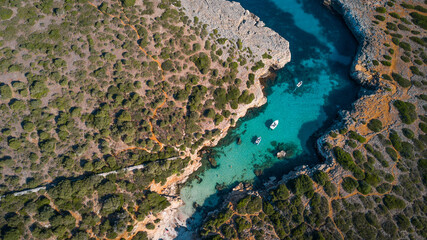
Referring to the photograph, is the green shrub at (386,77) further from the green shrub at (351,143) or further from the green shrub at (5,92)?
the green shrub at (5,92)

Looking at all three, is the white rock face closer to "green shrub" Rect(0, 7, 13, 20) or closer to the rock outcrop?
the rock outcrop

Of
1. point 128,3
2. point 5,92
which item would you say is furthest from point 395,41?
point 5,92

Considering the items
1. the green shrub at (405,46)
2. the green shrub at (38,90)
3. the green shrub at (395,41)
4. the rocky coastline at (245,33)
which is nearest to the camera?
the green shrub at (38,90)

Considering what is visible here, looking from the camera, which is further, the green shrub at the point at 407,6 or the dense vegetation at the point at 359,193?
the green shrub at the point at 407,6

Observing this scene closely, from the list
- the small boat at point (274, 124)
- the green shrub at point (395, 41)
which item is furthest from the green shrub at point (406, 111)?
the small boat at point (274, 124)

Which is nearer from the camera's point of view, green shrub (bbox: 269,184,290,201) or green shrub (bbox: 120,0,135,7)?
green shrub (bbox: 269,184,290,201)

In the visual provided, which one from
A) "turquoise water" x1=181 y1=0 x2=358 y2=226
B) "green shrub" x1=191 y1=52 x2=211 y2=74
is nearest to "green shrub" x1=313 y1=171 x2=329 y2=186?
"turquoise water" x1=181 y1=0 x2=358 y2=226

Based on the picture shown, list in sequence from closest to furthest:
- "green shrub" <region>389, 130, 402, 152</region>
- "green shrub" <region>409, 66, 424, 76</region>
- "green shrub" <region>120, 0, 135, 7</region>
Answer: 1. "green shrub" <region>389, 130, 402, 152</region>
2. "green shrub" <region>120, 0, 135, 7</region>
3. "green shrub" <region>409, 66, 424, 76</region>
